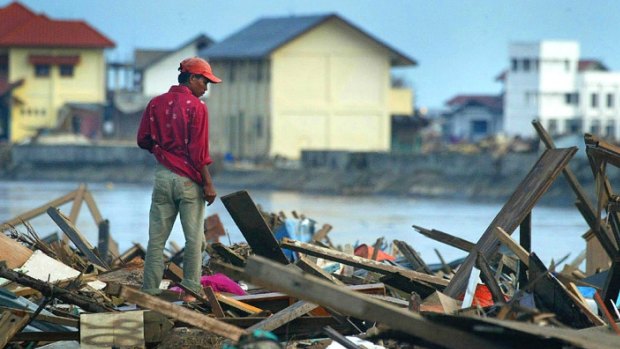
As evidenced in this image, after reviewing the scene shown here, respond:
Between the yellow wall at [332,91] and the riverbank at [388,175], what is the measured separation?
6210mm

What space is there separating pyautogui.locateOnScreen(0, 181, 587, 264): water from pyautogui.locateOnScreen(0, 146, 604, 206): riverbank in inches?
64.9

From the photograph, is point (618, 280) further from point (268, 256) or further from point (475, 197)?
point (475, 197)

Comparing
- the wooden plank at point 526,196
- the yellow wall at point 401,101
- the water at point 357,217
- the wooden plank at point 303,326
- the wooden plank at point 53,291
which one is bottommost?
the water at point 357,217

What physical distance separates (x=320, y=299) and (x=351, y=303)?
134mm

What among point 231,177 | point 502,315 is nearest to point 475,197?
point 231,177

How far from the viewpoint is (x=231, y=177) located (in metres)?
53.1

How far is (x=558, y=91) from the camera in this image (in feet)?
313

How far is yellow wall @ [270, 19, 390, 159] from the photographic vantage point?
61.2 meters

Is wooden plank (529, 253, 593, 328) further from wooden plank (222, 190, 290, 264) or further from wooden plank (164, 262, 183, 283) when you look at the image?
wooden plank (164, 262, 183, 283)

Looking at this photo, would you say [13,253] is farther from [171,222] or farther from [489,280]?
[489,280]

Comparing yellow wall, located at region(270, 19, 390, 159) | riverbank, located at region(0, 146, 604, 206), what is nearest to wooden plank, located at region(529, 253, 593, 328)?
riverbank, located at region(0, 146, 604, 206)

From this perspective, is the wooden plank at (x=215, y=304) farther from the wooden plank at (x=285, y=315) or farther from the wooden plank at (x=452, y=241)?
the wooden plank at (x=452, y=241)

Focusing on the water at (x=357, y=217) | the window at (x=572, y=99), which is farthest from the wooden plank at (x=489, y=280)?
the window at (x=572, y=99)

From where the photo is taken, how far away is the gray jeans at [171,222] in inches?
307
